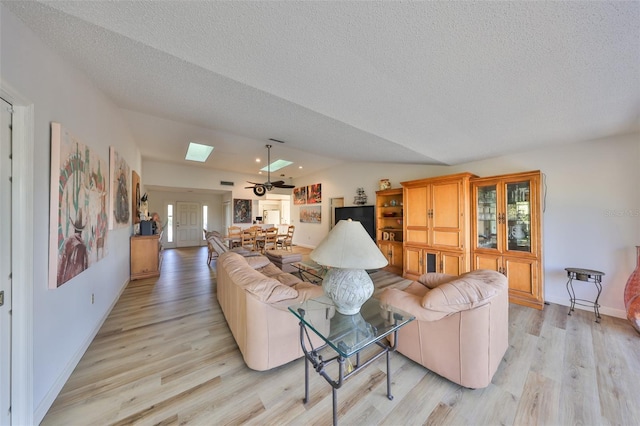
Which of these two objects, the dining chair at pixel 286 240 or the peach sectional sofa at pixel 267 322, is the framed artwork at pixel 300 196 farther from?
the peach sectional sofa at pixel 267 322

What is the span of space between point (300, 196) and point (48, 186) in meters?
7.35

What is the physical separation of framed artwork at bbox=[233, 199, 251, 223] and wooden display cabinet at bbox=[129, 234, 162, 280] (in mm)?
3651

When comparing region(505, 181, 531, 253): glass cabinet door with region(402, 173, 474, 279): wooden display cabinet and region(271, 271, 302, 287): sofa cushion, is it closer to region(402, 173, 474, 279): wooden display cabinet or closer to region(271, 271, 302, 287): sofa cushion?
region(402, 173, 474, 279): wooden display cabinet

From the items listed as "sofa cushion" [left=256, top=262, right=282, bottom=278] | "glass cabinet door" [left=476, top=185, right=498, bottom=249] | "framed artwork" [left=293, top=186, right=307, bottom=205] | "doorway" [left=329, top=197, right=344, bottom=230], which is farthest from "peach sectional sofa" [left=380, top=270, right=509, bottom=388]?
"framed artwork" [left=293, top=186, right=307, bottom=205]

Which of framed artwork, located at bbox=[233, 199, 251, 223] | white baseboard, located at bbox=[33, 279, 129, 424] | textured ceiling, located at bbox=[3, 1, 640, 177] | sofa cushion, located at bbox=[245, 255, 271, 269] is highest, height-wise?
textured ceiling, located at bbox=[3, 1, 640, 177]

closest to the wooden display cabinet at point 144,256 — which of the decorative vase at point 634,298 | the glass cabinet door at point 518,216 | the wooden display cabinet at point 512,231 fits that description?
the wooden display cabinet at point 512,231

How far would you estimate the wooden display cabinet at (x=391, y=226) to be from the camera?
508cm

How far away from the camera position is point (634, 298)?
246 centimetres

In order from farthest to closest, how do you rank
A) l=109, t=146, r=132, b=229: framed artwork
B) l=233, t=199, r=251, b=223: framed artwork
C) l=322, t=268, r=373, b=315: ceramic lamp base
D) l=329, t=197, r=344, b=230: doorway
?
1. l=233, t=199, r=251, b=223: framed artwork
2. l=329, t=197, r=344, b=230: doorway
3. l=109, t=146, r=132, b=229: framed artwork
4. l=322, t=268, r=373, b=315: ceramic lamp base

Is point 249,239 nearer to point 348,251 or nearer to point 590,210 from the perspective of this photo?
point 348,251

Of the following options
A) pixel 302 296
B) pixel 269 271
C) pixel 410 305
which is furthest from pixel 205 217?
pixel 410 305

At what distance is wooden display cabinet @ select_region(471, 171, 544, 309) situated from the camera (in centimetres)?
315

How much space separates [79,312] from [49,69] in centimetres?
199

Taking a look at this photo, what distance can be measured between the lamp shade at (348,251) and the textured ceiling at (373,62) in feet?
4.24
